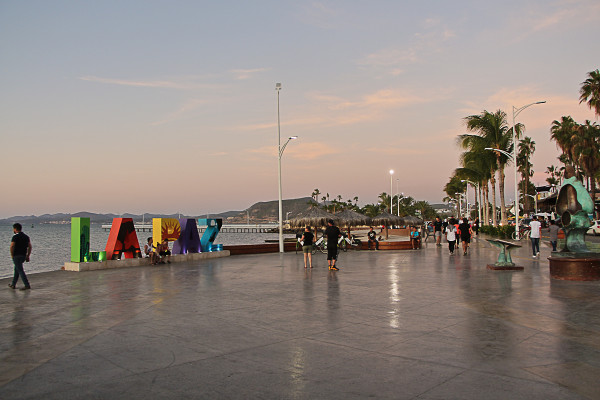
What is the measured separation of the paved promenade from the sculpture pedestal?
0.92m

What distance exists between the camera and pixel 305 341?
6973 mm

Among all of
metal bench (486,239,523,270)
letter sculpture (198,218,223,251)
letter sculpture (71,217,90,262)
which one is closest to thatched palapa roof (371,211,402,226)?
letter sculpture (198,218,223,251)

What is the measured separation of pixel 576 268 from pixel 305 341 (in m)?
9.85

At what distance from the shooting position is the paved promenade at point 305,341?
507 centimetres

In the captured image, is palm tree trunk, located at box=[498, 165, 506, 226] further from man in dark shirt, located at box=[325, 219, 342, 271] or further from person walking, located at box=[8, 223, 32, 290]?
person walking, located at box=[8, 223, 32, 290]

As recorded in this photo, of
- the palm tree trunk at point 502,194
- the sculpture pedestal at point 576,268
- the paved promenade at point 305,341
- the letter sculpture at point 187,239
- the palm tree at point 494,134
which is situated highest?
the palm tree at point 494,134

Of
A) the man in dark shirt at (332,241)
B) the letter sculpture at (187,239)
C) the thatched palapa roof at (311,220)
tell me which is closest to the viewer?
the man in dark shirt at (332,241)

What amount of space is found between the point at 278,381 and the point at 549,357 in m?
3.37

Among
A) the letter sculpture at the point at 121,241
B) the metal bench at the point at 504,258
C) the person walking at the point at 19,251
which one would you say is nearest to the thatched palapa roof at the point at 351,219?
the letter sculpture at the point at 121,241

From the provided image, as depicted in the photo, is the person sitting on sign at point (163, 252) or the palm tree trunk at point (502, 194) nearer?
the person sitting on sign at point (163, 252)

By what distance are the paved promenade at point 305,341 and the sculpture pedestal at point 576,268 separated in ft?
3.03

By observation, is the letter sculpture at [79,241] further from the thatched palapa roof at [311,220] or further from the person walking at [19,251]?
the thatched palapa roof at [311,220]

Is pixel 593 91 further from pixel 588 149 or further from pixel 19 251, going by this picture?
pixel 19 251

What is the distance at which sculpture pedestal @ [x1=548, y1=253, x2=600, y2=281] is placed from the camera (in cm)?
1326
